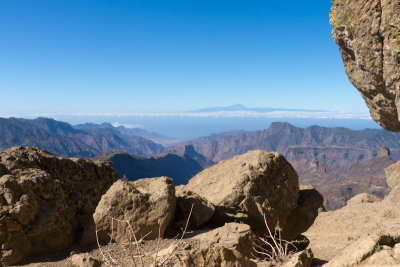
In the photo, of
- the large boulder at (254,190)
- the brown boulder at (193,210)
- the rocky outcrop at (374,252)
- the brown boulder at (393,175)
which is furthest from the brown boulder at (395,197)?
the rocky outcrop at (374,252)

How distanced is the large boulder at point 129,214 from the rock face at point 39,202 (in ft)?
2.95

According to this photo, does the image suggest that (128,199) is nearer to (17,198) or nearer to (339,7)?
(17,198)

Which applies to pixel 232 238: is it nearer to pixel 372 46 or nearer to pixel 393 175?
pixel 372 46

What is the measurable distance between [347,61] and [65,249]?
59.9ft

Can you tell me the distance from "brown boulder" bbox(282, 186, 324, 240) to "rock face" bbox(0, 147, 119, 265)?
35.2 ft

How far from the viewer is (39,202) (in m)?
8.80

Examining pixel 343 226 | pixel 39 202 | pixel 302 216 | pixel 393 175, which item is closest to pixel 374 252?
pixel 39 202

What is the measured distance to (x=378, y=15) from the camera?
13.3 m

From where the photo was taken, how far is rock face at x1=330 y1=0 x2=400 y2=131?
42.5 ft

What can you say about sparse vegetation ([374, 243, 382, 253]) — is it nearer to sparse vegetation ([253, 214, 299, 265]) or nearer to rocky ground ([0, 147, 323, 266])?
rocky ground ([0, 147, 323, 266])

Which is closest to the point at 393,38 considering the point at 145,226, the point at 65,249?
the point at 145,226

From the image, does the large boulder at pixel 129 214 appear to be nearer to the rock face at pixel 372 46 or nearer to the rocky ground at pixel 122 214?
the rocky ground at pixel 122 214

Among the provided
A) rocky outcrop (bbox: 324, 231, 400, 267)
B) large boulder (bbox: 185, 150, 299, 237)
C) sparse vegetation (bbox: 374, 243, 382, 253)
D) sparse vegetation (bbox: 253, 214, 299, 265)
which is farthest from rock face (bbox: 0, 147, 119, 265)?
sparse vegetation (bbox: 374, 243, 382, 253)

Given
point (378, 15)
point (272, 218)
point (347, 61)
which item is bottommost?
point (272, 218)
